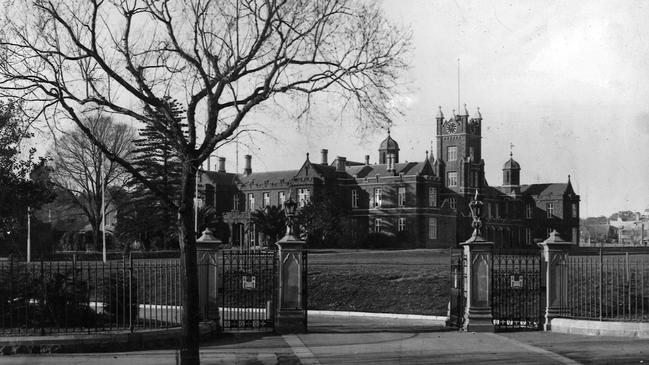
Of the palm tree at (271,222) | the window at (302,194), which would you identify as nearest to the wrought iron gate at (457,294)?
the palm tree at (271,222)

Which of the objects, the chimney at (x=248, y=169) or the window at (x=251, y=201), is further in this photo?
the chimney at (x=248, y=169)

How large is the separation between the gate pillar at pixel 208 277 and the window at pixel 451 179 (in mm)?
72136

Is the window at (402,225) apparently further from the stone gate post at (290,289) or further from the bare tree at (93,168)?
the stone gate post at (290,289)

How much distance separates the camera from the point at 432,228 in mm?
76750

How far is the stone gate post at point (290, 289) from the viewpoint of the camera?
1759 cm

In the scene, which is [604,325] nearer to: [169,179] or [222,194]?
[169,179]

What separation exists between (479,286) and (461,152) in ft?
236

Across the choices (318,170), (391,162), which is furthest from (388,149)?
(318,170)

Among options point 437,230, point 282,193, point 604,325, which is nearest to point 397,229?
point 437,230

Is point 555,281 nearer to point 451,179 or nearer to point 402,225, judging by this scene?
point 402,225

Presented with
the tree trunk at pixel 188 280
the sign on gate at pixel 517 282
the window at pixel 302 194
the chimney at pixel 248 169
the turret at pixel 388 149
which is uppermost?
the turret at pixel 388 149

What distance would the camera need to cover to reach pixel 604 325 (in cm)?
1656

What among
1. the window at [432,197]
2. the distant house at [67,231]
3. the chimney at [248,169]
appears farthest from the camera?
the chimney at [248,169]

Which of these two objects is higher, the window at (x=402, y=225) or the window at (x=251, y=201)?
the window at (x=251, y=201)
